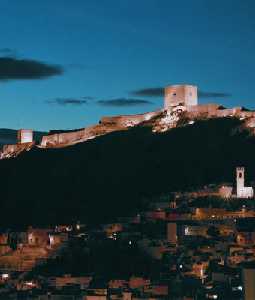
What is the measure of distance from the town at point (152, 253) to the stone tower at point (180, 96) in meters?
17.6

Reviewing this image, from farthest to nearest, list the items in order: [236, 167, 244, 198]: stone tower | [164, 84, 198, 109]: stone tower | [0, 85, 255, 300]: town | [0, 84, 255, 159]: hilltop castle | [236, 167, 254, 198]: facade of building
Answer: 1. [164, 84, 198, 109]: stone tower
2. [0, 84, 255, 159]: hilltop castle
3. [236, 167, 244, 198]: stone tower
4. [236, 167, 254, 198]: facade of building
5. [0, 85, 255, 300]: town

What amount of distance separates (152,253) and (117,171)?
92.3ft

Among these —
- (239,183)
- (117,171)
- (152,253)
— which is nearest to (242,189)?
(239,183)

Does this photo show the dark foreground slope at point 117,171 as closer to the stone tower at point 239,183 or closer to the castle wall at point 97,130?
the castle wall at point 97,130

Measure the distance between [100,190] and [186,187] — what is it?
334 inches

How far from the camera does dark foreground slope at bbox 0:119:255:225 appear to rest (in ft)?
244

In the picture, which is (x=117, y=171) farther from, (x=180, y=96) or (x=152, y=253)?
(x=152, y=253)

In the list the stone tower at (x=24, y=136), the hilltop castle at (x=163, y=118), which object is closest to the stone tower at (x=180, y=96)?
the hilltop castle at (x=163, y=118)

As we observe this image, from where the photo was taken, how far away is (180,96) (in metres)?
91.0

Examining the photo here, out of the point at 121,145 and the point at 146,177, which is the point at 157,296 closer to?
the point at 146,177

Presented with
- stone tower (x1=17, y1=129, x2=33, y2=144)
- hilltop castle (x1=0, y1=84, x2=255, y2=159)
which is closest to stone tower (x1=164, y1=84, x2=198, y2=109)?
hilltop castle (x1=0, y1=84, x2=255, y2=159)

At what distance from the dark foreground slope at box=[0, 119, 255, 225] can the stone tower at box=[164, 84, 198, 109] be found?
3.11 metres

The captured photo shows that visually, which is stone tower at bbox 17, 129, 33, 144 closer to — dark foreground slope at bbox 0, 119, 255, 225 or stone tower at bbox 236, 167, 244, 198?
dark foreground slope at bbox 0, 119, 255, 225

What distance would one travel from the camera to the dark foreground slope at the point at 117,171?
74.5m
